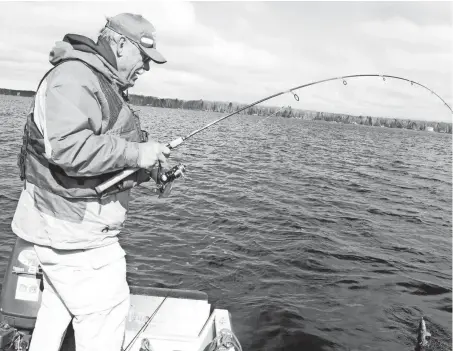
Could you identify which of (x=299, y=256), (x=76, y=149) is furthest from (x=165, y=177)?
(x=299, y=256)

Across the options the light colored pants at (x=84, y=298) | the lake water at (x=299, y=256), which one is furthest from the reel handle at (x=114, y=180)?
the lake water at (x=299, y=256)

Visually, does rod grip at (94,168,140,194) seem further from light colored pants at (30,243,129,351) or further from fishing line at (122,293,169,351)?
fishing line at (122,293,169,351)

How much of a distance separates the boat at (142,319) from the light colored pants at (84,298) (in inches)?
27.8

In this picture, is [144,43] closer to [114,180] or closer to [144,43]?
[144,43]

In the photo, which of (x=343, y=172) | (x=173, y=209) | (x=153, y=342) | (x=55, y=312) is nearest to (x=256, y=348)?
(x=153, y=342)

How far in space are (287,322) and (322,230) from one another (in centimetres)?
459

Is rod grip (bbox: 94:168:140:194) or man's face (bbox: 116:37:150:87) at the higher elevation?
man's face (bbox: 116:37:150:87)

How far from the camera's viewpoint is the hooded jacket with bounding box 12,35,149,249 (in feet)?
7.64

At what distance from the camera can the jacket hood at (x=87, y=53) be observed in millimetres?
2529

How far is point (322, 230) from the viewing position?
10.6 metres

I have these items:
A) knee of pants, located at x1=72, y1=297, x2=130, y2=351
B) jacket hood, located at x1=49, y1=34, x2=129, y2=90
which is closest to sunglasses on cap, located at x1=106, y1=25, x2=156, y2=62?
jacket hood, located at x1=49, y1=34, x2=129, y2=90

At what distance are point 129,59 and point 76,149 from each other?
78 cm

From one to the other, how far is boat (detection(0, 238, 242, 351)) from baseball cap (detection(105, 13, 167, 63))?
2.13 meters

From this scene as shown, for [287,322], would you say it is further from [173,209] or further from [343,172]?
[343,172]
